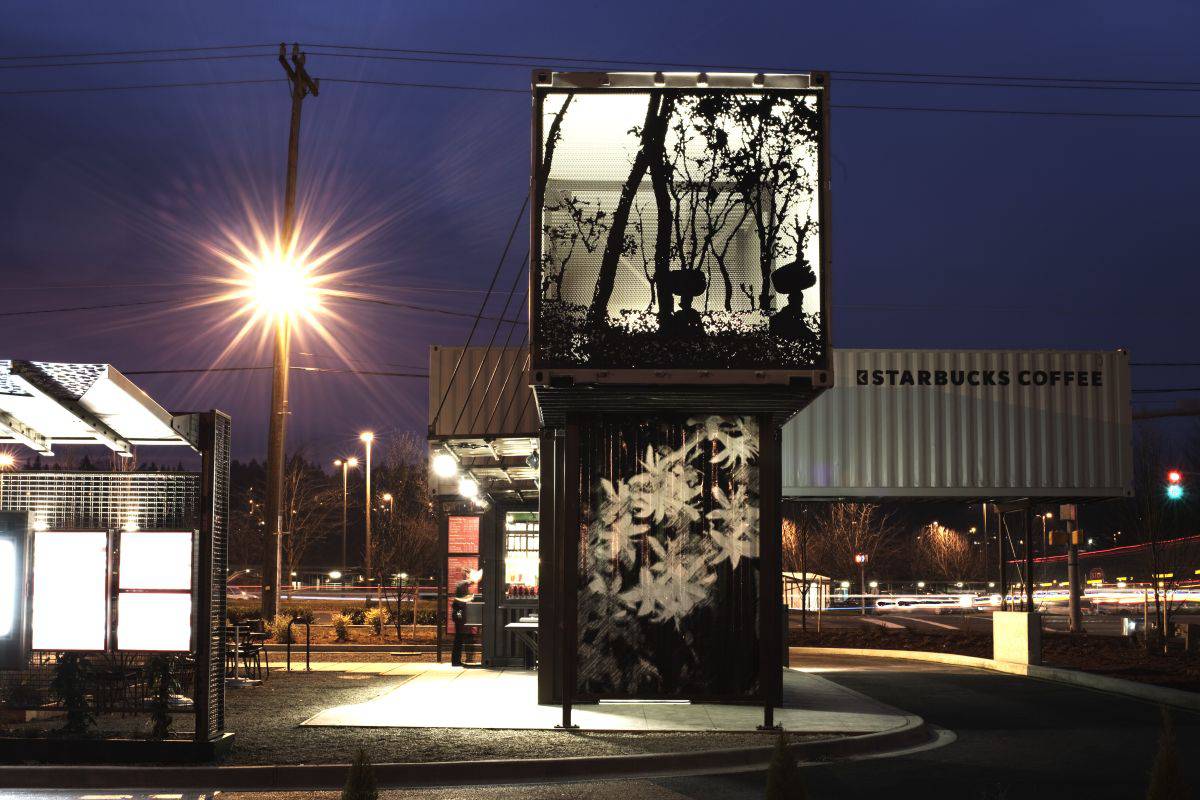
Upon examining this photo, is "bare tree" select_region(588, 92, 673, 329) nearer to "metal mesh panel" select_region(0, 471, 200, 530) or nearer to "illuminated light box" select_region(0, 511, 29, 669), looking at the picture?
"metal mesh panel" select_region(0, 471, 200, 530)

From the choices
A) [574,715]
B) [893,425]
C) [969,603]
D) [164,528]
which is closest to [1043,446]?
[893,425]

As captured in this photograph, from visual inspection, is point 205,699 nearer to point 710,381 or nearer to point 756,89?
point 710,381

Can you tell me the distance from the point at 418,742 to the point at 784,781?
563cm

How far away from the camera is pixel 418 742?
11.9 m

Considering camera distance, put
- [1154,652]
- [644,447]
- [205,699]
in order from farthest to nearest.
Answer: [1154,652] < [644,447] < [205,699]

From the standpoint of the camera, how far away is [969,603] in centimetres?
4862

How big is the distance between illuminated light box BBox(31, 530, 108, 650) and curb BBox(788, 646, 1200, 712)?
42.7ft

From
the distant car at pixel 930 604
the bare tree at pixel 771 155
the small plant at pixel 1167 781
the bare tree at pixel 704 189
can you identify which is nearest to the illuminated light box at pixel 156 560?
the bare tree at pixel 704 189

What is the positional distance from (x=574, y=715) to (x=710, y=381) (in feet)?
14.9

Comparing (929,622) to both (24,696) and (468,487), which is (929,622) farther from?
(24,696)

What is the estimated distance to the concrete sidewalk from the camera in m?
13.4

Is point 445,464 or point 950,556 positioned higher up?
point 445,464

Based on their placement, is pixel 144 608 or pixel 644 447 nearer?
pixel 144 608

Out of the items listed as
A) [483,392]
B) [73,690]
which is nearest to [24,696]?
[73,690]
